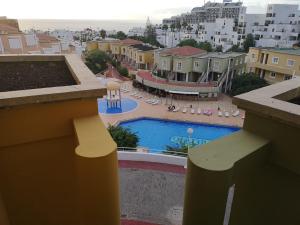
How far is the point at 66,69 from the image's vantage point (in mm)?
5402

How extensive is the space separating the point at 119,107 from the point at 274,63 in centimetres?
2078

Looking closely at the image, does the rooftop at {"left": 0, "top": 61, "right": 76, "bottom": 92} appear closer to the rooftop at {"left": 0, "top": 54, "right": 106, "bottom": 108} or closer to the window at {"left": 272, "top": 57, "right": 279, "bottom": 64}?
the rooftop at {"left": 0, "top": 54, "right": 106, "bottom": 108}

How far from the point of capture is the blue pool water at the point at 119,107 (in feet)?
84.2

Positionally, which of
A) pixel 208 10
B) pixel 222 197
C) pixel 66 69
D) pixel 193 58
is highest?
pixel 208 10

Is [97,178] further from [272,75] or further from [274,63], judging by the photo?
[272,75]

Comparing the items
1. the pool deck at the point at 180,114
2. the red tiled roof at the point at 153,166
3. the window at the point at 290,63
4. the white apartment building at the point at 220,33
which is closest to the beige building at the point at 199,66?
the pool deck at the point at 180,114

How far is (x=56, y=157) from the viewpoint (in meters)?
3.48

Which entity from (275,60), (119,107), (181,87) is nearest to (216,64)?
(181,87)

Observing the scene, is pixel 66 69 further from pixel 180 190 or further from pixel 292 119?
pixel 180 190

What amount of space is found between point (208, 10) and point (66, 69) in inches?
4206

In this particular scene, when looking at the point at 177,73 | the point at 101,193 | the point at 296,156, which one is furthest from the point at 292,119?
the point at 177,73

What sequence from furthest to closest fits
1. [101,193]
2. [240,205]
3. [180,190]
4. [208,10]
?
[208,10] < [180,190] < [240,205] < [101,193]

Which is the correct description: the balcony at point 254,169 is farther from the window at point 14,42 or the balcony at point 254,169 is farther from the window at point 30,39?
the window at point 30,39

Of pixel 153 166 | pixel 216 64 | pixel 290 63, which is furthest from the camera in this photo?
pixel 216 64
